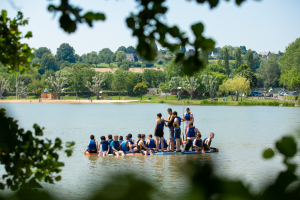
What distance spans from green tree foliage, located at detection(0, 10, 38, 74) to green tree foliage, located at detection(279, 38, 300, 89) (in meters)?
95.4

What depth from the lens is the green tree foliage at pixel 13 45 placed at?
385 centimetres

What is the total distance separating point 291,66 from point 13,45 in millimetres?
116394

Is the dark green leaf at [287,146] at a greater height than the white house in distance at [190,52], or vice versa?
the white house in distance at [190,52]

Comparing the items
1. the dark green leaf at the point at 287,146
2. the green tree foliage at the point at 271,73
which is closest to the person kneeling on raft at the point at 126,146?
the dark green leaf at the point at 287,146

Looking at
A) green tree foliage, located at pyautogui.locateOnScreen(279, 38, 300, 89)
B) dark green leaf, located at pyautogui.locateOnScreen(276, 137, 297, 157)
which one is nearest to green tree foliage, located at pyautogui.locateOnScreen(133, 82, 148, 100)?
green tree foliage, located at pyautogui.locateOnScreen(279, 38, 300, 89)

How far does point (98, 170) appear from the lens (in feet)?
46.6

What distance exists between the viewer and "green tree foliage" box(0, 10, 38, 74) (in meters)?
3.85

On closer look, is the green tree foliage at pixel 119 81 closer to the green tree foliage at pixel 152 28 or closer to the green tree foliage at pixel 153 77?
the green tree foliage at pixel 153 77

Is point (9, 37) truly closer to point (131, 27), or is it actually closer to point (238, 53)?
point (131, 27)

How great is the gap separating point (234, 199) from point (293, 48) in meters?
121

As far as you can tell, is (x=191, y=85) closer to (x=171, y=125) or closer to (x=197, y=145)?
(x=197, y=145)

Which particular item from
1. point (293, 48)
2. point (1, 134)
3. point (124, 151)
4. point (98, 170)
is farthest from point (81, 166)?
point (293, 48)

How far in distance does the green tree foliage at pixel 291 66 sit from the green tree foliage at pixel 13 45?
9536 cm

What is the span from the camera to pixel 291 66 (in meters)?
107
